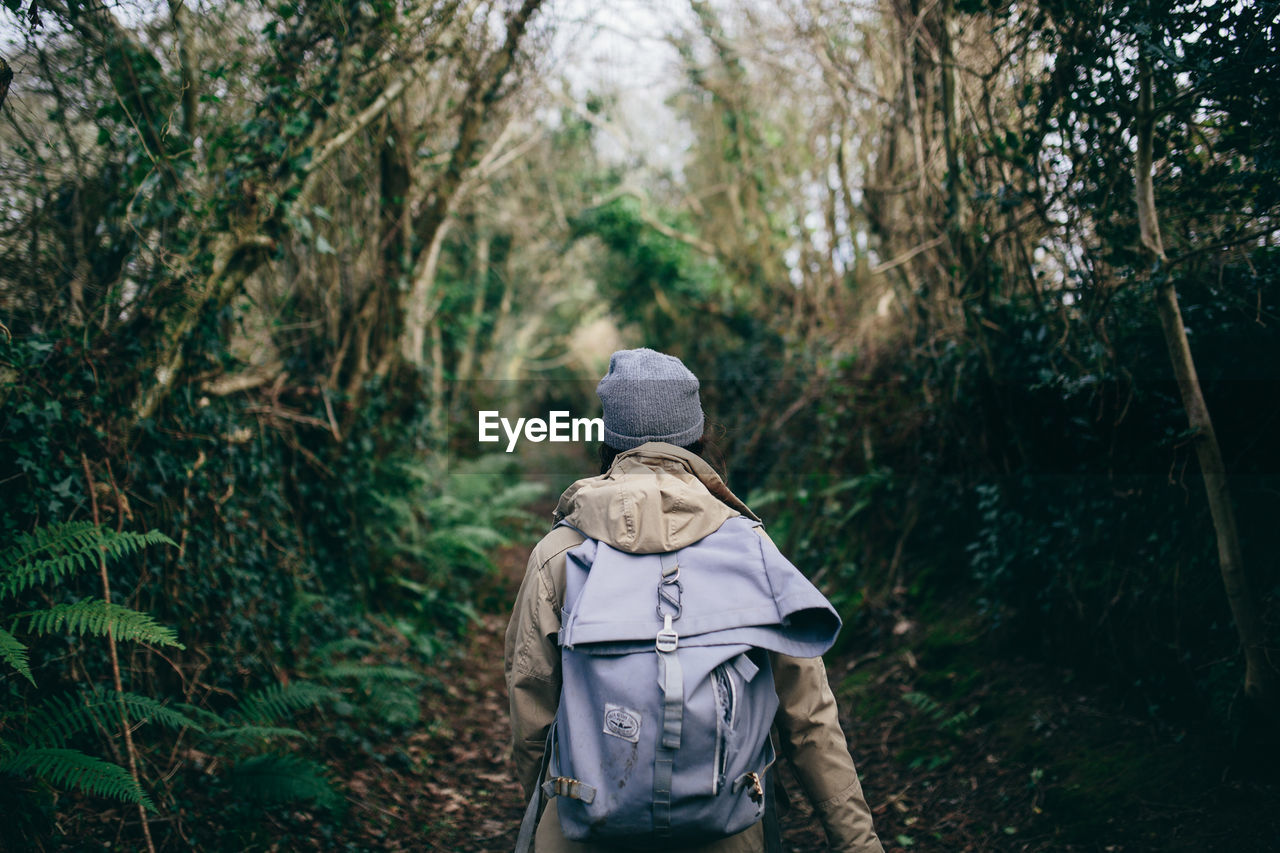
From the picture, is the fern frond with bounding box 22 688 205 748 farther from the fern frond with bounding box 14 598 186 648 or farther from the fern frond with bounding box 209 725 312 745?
the fern frond with bounding box 209 725 312 745

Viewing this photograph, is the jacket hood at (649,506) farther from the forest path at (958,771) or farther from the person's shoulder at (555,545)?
the forest path at (958,771)

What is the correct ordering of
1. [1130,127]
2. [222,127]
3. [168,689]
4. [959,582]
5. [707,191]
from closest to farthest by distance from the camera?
[1130,127] → [168,689] → [222,127] → [959,582] → [707,191]

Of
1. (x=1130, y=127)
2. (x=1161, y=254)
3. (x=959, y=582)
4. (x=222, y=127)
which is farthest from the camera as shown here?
(x=959, y=582)

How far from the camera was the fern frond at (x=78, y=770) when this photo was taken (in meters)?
2.85

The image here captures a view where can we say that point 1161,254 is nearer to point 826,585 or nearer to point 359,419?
point 826,585

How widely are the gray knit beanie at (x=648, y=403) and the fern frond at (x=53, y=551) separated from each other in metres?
2.55

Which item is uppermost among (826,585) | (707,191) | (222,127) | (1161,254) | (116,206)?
(707,191)

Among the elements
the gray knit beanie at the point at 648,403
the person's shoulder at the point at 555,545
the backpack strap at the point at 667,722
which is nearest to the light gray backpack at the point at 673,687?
the backpack strap at the point at 667,722

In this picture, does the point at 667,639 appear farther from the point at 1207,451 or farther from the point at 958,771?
the point at 958,771

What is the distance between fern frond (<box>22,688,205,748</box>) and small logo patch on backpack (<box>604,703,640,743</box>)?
2727 mm

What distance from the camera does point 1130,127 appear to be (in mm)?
3660

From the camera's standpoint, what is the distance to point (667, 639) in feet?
5.59

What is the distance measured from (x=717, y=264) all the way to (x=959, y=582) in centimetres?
1026

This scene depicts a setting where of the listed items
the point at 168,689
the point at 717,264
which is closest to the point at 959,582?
the point at 168,689
